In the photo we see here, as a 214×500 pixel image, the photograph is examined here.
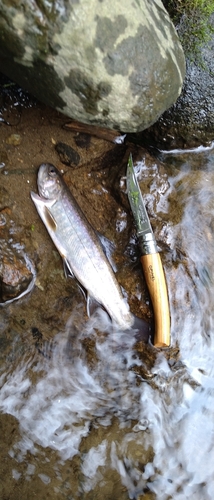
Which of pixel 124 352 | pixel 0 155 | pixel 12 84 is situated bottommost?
pixel 124 352

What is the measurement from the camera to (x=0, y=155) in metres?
3.82

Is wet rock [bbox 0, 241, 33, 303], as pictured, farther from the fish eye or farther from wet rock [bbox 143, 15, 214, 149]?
wet rock [bbox 143, 15, 214, 149]

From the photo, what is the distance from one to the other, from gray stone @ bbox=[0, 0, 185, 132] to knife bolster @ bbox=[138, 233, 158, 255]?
2.94ft

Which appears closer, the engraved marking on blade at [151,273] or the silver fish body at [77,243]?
the engraved marking on blade at [151,273]

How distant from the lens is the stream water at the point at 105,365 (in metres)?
3.58

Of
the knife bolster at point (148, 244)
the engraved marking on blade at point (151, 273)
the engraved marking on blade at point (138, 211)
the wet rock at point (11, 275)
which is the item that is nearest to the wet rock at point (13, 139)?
the wet rock at point (11, 275)

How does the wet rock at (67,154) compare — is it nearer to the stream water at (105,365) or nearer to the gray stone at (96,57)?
the stream water at (105,365)

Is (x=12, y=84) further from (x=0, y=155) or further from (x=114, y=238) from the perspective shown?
(x=114, y=238)

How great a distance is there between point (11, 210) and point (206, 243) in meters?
1.84

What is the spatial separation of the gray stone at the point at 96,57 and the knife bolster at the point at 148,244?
0.90 meters

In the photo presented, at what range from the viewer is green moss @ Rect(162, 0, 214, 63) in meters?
3.72

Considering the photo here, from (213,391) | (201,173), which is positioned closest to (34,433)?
(213,391)

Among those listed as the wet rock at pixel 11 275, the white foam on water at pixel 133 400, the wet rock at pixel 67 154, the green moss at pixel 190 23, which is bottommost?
the white foam on water at pixel 133 400

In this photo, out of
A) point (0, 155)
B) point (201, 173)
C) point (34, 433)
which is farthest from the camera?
point (201, 173)
